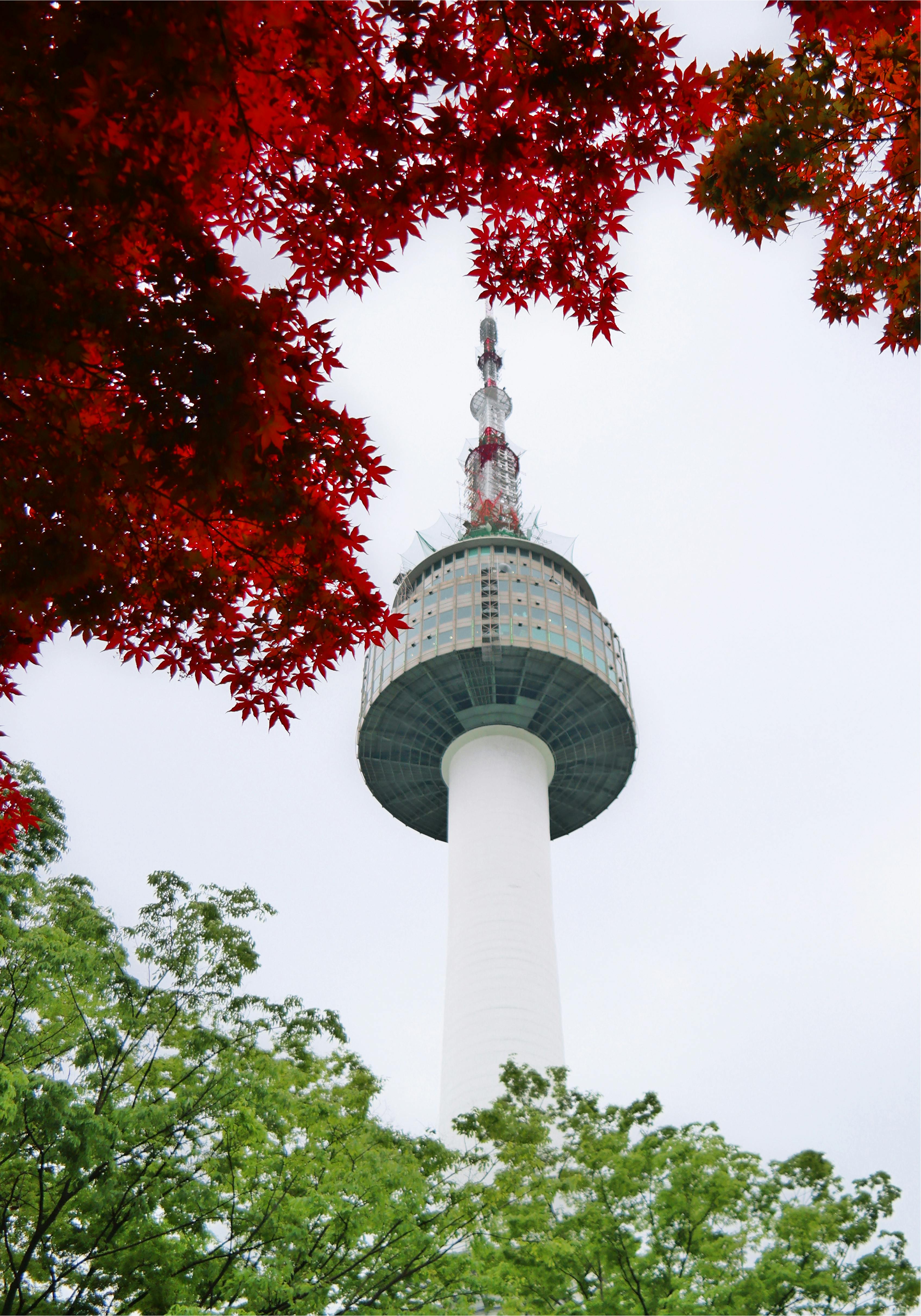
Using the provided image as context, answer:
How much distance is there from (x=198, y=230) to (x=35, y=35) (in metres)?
1.01

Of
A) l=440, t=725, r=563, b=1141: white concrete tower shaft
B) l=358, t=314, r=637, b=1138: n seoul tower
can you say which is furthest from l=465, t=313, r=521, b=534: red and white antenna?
l=440, t=725, r=563, b=1141: white concrete tower shaft

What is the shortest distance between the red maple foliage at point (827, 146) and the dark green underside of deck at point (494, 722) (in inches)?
1427

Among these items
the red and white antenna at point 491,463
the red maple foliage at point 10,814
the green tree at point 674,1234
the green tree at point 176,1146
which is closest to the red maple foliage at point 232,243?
the red maple foliage at point 10,814

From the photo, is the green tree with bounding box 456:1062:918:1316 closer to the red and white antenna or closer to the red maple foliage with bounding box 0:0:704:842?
the red maple foliage with bounding box 0:0:704:842

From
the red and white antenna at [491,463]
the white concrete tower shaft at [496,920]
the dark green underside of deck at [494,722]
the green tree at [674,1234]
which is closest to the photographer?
the green tree at [674,1234]

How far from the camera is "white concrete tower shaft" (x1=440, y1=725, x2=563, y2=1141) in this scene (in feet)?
115

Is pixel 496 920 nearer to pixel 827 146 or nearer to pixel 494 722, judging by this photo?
pixel 494 722

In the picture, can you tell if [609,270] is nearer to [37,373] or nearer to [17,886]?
[37,373]

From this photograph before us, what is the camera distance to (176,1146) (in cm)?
1162

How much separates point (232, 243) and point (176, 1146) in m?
10.3

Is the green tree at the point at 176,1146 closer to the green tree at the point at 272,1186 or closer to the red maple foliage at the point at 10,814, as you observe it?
the green tree at the point at 272,1186

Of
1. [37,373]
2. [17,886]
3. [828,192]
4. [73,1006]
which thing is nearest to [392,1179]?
[73,1006]

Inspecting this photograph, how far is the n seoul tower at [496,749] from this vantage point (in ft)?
120

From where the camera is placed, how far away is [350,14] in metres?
5.19
